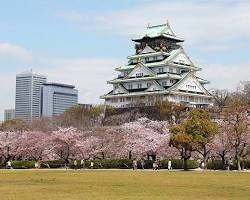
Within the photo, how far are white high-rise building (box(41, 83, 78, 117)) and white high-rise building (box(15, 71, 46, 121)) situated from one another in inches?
91.1

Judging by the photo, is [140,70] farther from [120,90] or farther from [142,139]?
[142,139]

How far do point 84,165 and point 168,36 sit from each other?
167 ft

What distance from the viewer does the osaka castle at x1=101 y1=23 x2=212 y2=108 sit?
320ft

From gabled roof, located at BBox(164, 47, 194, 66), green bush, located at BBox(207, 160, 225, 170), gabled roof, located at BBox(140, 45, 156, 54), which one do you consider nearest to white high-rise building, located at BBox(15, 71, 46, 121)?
gabled roof, located at BBox(140, 45, 156, 54)

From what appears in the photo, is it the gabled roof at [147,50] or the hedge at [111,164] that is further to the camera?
the gabled roof at [147,50]

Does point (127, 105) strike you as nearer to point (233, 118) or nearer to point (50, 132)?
point (50, 132)

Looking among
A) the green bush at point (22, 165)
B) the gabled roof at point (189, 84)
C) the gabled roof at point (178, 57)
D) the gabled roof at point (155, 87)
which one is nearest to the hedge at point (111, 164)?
the green bush at point (22, 165)

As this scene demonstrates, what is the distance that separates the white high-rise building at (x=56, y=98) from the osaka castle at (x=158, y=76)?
66.7 metres

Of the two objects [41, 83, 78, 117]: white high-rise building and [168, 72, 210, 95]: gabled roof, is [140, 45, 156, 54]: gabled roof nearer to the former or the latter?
[168, 72, 210, 95]: gabled roof

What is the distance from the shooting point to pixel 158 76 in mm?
98375

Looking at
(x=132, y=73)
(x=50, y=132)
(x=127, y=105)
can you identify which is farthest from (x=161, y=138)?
(x=132, y=73)

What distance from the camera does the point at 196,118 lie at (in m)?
50.3

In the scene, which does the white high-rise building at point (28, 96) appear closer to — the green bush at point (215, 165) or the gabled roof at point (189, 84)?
the gabled roof at point (189, 84)

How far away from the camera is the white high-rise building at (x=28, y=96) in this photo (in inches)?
6583
